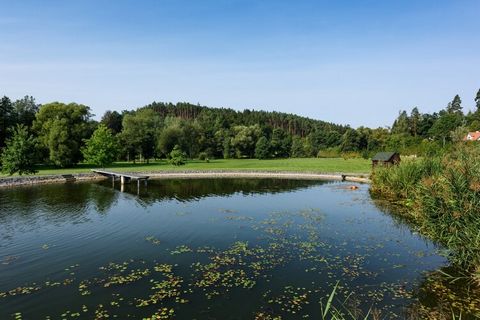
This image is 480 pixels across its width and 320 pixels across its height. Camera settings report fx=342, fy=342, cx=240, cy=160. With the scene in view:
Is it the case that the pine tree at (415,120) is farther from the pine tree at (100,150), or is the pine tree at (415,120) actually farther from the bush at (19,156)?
the bush at (19,156)

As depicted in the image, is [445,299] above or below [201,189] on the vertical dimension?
below

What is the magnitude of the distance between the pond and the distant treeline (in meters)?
10.4

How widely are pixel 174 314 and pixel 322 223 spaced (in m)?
17.5

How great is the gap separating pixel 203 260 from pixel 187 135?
80.8m

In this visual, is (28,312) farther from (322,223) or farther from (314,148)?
(314,148)

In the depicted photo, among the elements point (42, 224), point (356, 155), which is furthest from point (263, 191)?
point (356, 155)

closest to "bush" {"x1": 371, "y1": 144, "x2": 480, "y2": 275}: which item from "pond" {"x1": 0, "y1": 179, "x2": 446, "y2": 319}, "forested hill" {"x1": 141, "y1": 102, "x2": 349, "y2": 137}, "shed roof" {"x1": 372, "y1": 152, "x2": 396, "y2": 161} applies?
"pond" {"x1": 0, "y1": 179, "x2": 446, "y2": 319}

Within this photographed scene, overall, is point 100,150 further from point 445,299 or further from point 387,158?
point 445,299

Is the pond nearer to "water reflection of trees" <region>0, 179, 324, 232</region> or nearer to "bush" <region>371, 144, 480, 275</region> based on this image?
"water reflection of trees" <region>0, 179, 324, 232</region>

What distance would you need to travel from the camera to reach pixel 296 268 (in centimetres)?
1770

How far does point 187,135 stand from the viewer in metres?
97.6

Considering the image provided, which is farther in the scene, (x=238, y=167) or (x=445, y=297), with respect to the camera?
(x=238, y=167)

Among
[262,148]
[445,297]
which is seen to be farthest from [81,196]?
[262,148]

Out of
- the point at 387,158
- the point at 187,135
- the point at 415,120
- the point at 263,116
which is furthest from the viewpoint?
the point at 263,116
